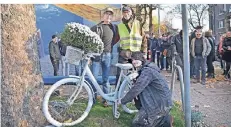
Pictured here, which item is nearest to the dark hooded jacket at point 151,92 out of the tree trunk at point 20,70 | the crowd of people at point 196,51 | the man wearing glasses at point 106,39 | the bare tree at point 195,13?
the crowd of people at point 196,51

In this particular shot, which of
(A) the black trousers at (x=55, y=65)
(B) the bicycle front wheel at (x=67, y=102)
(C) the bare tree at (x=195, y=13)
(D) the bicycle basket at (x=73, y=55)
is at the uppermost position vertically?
(C) the bare tree at (x=195, y=13)

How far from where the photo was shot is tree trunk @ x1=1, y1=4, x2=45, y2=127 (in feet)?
8.48

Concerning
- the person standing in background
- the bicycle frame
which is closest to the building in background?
the bicycle frame

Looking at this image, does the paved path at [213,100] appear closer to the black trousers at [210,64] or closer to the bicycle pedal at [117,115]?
the black trousers at [210,64]

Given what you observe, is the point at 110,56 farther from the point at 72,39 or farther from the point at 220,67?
the point at 220,67

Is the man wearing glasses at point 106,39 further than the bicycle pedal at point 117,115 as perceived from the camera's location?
No

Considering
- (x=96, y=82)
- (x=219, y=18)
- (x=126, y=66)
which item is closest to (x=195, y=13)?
(x=219, y=18)

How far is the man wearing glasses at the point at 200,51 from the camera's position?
115 inches

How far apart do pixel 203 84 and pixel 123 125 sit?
0.66m

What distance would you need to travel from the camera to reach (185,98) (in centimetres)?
290

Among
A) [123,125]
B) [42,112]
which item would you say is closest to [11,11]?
[42,112]

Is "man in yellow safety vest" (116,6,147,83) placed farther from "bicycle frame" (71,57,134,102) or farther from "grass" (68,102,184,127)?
"grass" (68,102,184,127)

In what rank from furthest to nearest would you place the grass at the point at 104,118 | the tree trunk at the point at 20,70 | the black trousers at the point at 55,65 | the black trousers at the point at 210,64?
the black trousers at the point at 210,64 < the grass at the point at 104,118 < the black trousers at the point at 55,65 < the tree trunk at the point at 20,70

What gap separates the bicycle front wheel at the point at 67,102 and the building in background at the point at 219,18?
3.16 ft
